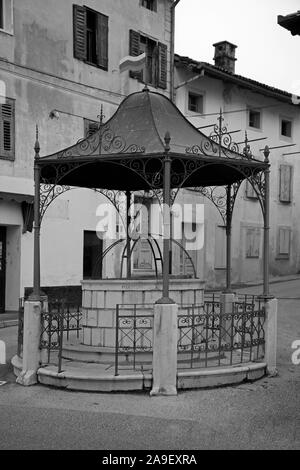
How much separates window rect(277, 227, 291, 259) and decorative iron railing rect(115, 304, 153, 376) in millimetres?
19412

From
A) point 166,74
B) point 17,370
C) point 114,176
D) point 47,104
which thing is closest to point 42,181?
point 114,176

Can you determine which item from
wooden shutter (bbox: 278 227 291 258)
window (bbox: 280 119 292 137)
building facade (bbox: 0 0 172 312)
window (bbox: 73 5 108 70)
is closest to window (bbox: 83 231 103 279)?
building facade (bbox: 0 0 172 312)

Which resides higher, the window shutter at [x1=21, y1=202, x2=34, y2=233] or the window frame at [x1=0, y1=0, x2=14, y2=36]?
the window frame at [x1=0, y1=0, x2=14, y2=36]

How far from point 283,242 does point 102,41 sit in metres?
13.2

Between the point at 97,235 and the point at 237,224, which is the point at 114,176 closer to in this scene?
the point at 97,235

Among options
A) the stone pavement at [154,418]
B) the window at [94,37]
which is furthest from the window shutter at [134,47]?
the stone pavement at [154,418]

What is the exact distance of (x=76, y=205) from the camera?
17609 millimetres

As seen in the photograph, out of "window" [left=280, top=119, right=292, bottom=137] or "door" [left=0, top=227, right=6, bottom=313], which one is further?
"window" [left=280, top=119, right=292, bottom=137]

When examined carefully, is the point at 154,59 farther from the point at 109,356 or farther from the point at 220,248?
the point at 109,356

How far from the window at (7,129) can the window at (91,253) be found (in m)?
3.52

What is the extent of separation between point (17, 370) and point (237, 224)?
1779 centimetres

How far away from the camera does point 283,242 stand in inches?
1083

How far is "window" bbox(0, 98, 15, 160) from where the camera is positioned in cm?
1575

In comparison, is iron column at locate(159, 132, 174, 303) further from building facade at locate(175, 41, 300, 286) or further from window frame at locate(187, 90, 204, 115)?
window frame at locate(187, 90, 204, 115)
